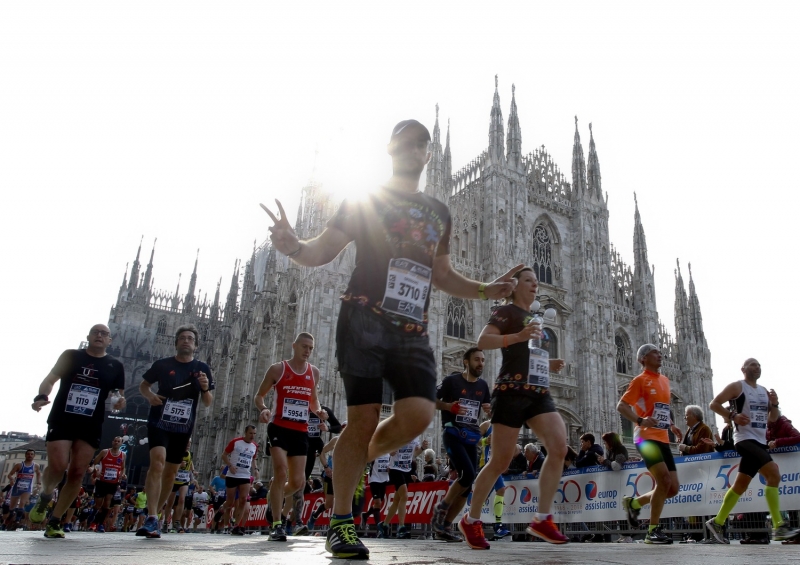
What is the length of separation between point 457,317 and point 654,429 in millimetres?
23926

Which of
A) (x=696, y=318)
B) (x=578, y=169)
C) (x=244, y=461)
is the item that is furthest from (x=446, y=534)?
(x=696, y=318)

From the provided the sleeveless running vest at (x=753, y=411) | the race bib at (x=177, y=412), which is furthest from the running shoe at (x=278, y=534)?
the sleeveless running vest at (x=753, y=411)

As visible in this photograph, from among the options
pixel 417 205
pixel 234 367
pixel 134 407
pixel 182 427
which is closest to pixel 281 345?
pixel 234 367

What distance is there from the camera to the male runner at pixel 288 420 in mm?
6391

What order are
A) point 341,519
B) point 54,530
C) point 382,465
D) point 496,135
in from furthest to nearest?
1. point 496,135
2. point 382,465
3. point 54,530
4. point 341,519

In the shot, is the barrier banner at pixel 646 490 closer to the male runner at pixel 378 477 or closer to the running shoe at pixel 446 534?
the male runner at pixel 378 477

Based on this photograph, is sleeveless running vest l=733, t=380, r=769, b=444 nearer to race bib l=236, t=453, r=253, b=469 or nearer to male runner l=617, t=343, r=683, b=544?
male runner l=617, t=343, r=683, b=544

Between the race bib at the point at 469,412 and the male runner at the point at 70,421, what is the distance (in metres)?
3.34

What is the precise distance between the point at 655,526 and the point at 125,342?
53.6 m

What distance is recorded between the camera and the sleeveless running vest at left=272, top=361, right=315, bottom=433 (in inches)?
253

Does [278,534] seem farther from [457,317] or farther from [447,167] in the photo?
[447,167]

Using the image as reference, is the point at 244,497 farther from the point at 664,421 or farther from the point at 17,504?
the point at 17,504

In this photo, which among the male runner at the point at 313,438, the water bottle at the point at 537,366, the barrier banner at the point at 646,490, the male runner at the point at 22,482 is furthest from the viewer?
the male runner at the point at 22,482

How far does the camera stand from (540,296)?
31.5 meters
